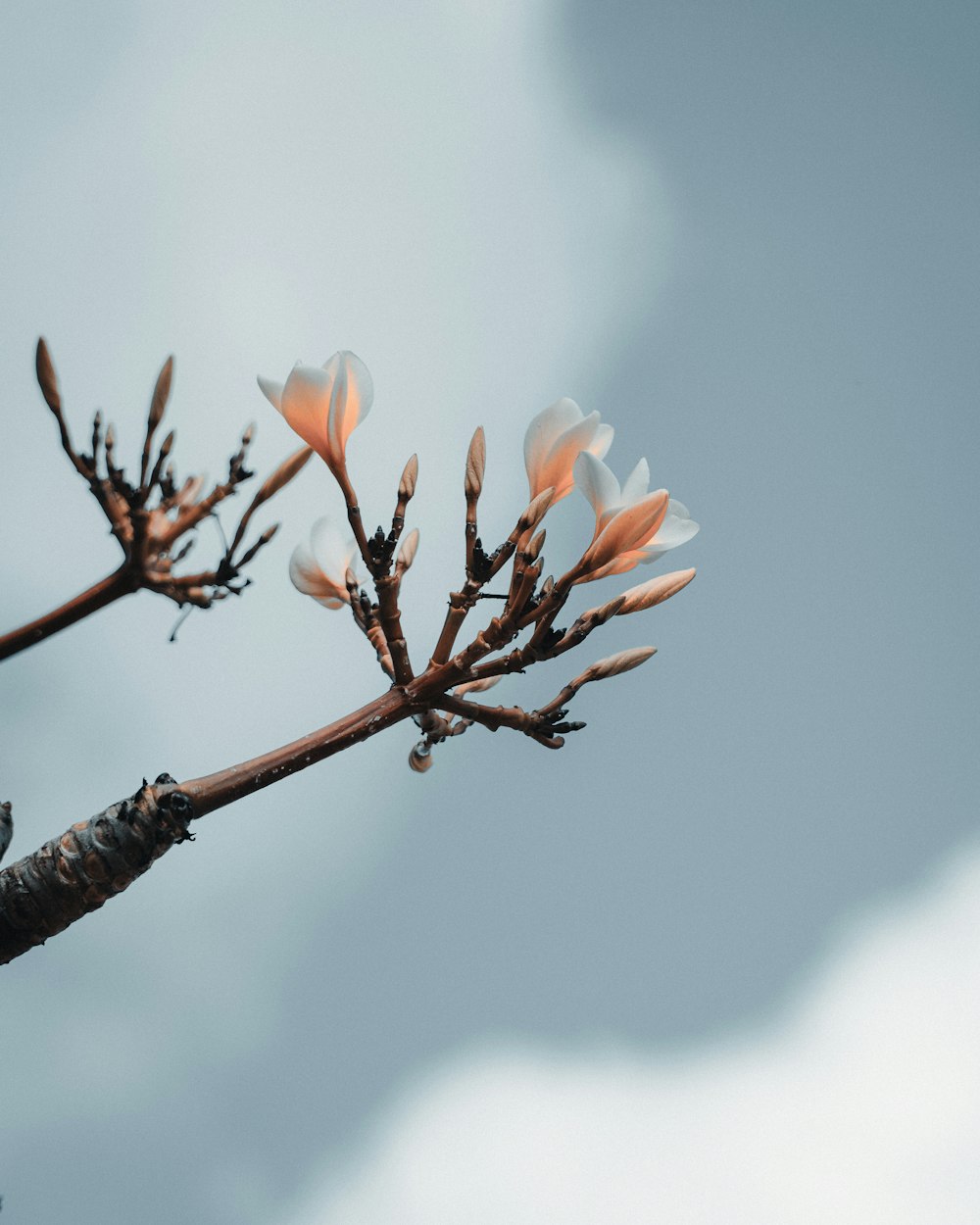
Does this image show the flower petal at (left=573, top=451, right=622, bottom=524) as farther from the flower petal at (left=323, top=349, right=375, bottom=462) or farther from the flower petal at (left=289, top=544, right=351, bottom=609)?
the flower petal at (left=289, top=544, right=351, bottom=609)

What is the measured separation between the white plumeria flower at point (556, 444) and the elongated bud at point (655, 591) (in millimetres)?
247

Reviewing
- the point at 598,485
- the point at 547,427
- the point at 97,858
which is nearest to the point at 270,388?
the point at 547,427

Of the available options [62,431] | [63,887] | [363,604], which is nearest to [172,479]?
[62,431]

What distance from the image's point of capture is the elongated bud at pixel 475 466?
1.96 metres

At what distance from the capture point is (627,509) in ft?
6.20

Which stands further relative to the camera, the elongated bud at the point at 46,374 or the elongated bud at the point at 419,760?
the elongated bud at the point at 419,760

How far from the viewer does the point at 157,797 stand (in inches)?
71.1

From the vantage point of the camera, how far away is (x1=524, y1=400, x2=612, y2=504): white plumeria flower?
2.00 m

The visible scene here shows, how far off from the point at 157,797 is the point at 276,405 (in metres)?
0.75

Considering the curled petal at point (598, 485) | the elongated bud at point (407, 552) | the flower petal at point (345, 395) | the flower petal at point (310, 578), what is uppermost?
the flower petal at point (345, 395)

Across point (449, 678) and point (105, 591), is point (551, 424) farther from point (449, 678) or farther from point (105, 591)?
point (105, 591)

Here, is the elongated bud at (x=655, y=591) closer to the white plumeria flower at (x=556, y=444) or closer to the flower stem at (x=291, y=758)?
the white plumeria flower at (x=556, y=444)

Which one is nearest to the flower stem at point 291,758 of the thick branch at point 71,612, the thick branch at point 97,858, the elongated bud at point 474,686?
the thick branch at point 97,858

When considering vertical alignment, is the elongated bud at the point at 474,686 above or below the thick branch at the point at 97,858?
below
